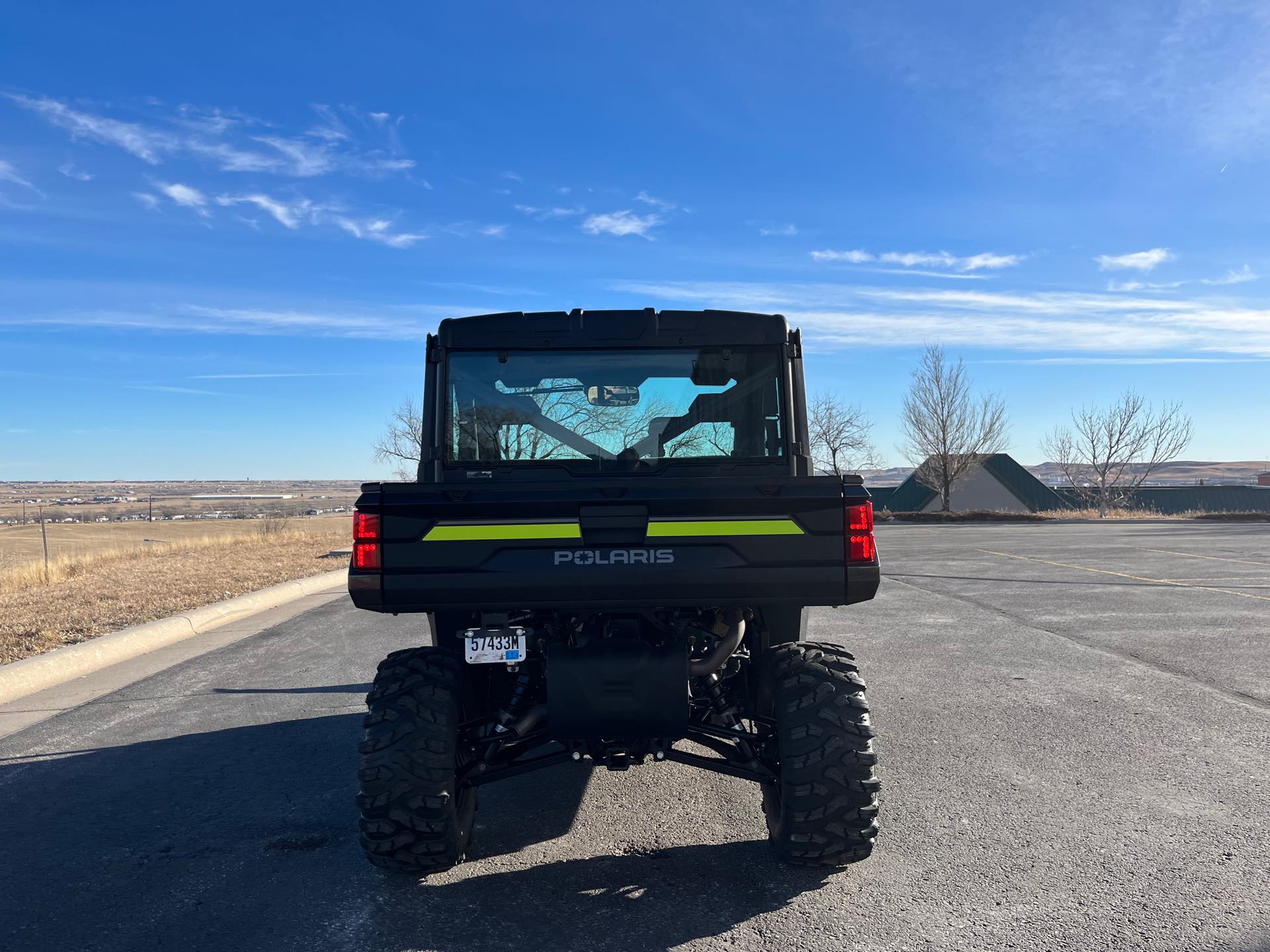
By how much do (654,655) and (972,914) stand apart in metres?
1.52

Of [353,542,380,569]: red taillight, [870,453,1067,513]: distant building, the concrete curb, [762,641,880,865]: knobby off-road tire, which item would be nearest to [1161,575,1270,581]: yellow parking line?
[762,641,880,865]: knobby off-road tire

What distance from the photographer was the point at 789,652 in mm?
Answer: 3879

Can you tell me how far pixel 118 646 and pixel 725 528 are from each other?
26.0ft

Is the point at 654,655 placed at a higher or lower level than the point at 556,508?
lower

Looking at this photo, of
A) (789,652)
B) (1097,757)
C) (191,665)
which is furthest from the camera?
(191,665)

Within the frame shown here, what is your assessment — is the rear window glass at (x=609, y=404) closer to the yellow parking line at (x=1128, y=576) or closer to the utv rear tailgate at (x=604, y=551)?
the utv rear tailgate at (x=604, y=551)

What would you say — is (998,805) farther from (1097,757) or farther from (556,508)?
(556,508)

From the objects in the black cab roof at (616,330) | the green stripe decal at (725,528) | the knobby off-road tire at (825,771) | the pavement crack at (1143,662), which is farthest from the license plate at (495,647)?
the pavement crack at (1143,662)

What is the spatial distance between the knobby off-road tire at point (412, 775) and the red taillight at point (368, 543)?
0.54 meters

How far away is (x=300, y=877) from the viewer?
3799mm

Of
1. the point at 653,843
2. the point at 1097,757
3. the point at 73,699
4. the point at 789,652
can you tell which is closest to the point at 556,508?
the point at 789,652

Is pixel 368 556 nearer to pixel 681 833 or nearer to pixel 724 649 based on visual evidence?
pixel 724 649

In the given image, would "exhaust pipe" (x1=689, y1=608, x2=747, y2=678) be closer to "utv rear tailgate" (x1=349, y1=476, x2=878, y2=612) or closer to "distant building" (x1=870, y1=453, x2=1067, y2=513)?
"utv rear tailgate" (x1=349, y1=476, x2=878, y2=612)

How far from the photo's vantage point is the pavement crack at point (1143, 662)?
21.3 feet
